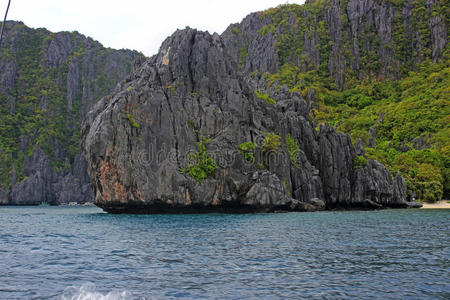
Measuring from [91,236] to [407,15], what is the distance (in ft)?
625

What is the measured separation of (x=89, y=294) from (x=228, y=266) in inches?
296

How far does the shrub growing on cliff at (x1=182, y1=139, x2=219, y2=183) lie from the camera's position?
64.5 m

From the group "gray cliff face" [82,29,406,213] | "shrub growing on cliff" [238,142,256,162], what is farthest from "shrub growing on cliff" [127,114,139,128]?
"shrub growing on cliff" [238,142,256,162]

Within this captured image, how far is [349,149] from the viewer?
85562 mm

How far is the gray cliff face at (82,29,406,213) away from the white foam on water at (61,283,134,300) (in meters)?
45.8

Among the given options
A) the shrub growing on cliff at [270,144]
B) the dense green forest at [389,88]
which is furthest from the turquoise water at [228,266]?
the dense green forest at [389,88]

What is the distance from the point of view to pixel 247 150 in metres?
68.9

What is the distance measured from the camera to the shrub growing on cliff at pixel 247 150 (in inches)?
2689

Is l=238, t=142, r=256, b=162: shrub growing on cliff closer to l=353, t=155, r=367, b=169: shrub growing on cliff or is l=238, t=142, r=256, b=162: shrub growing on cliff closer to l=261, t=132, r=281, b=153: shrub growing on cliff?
l=261, t=132, r=281, b=153: shrub growing on cliff

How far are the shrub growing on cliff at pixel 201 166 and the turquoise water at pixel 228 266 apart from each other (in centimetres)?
3186

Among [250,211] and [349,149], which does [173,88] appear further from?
[349,149]

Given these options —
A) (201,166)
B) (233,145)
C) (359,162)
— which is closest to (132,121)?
(201,166)

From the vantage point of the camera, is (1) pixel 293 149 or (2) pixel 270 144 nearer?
(2) pixel 270 144

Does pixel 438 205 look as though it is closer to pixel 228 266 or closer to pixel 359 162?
pixel 359 162
